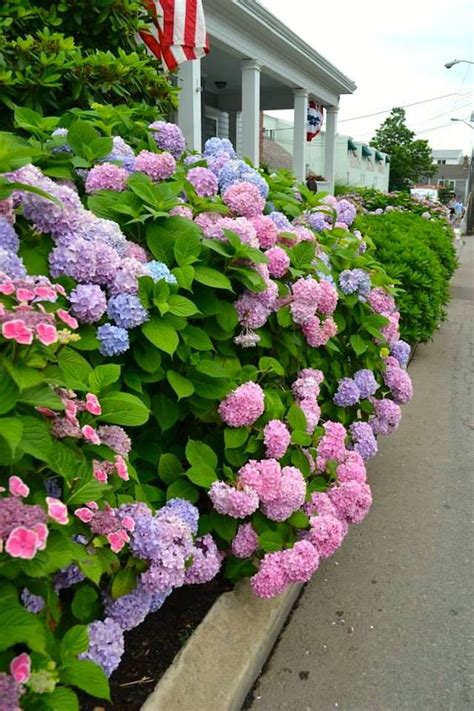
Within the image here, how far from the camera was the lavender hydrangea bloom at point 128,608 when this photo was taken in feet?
5.64

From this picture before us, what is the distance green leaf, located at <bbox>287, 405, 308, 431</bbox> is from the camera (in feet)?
7.39

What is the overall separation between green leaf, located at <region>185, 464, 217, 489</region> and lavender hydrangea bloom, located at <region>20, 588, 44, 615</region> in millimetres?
657

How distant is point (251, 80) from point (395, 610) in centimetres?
1058

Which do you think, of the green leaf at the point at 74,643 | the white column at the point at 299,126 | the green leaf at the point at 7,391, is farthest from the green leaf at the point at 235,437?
the white column at the point at 299,126

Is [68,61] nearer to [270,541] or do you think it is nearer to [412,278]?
[270,541]

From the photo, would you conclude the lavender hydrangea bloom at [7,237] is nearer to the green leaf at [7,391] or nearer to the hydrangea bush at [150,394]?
the hydrangea bush at [150,394]

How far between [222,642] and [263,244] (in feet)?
4.74

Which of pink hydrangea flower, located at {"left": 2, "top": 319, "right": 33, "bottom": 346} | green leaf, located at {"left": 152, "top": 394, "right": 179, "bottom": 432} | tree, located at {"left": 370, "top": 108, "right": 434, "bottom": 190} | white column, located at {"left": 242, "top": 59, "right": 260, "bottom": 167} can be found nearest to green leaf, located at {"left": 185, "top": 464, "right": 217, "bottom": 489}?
green leaf, located at {"left": 152, "top": 394, "right": 179, "bottom": 432}

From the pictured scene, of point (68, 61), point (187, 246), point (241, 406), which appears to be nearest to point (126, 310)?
point (187, 246)

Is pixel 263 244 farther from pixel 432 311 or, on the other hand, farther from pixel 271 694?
pixel 432 311

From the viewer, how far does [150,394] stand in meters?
2.02

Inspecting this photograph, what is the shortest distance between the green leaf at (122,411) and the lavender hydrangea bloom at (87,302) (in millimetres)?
238

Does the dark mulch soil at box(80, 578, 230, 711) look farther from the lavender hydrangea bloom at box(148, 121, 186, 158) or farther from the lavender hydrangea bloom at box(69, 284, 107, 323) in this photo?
the lavender hydrangea bloom at box(148, 121, 186, 158)

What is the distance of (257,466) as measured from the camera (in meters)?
2.07
